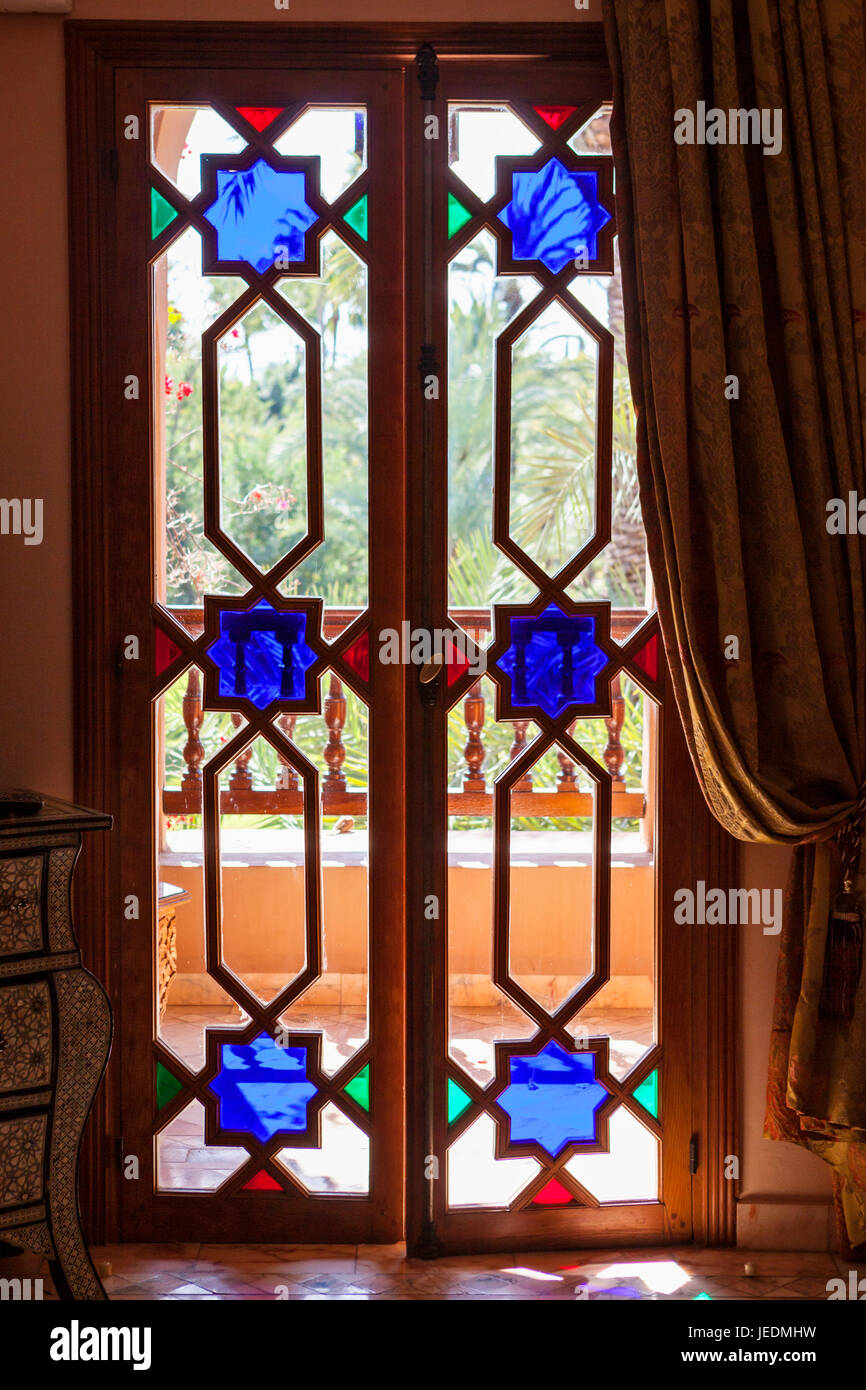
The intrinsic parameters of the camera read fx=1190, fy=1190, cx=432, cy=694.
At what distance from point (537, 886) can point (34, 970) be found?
1026mm

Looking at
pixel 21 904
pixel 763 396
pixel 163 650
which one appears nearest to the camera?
pixel 21 904

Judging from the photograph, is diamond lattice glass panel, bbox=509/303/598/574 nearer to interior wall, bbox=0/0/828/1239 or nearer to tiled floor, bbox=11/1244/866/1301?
interior wall, bbox=0/0/828/1239

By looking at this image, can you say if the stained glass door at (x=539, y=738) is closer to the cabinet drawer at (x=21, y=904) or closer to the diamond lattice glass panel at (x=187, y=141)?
the diamond lattice glass panel at (x=187, y=141)

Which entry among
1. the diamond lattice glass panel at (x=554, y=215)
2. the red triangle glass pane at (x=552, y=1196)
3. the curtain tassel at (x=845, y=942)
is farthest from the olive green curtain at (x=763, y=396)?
the red triangle glass pane at (x=552, y=1196)

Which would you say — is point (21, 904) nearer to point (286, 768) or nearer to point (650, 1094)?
point (286, 768)

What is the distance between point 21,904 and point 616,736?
4.04ft

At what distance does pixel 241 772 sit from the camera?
8.23 feet

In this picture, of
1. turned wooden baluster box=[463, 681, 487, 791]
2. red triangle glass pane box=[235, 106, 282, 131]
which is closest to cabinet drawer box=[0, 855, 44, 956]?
turned wooden baluster box=[463, 681, 487, 791]

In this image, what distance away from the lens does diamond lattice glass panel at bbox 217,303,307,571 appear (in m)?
2.47

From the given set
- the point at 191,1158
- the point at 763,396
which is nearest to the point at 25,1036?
the point at 191,1158

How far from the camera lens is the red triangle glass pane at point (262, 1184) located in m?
2.51

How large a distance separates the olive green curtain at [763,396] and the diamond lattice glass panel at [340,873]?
0.70m

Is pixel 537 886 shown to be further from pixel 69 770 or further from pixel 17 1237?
pixel 17 1237

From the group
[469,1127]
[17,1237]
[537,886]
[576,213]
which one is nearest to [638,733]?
[537,886]
